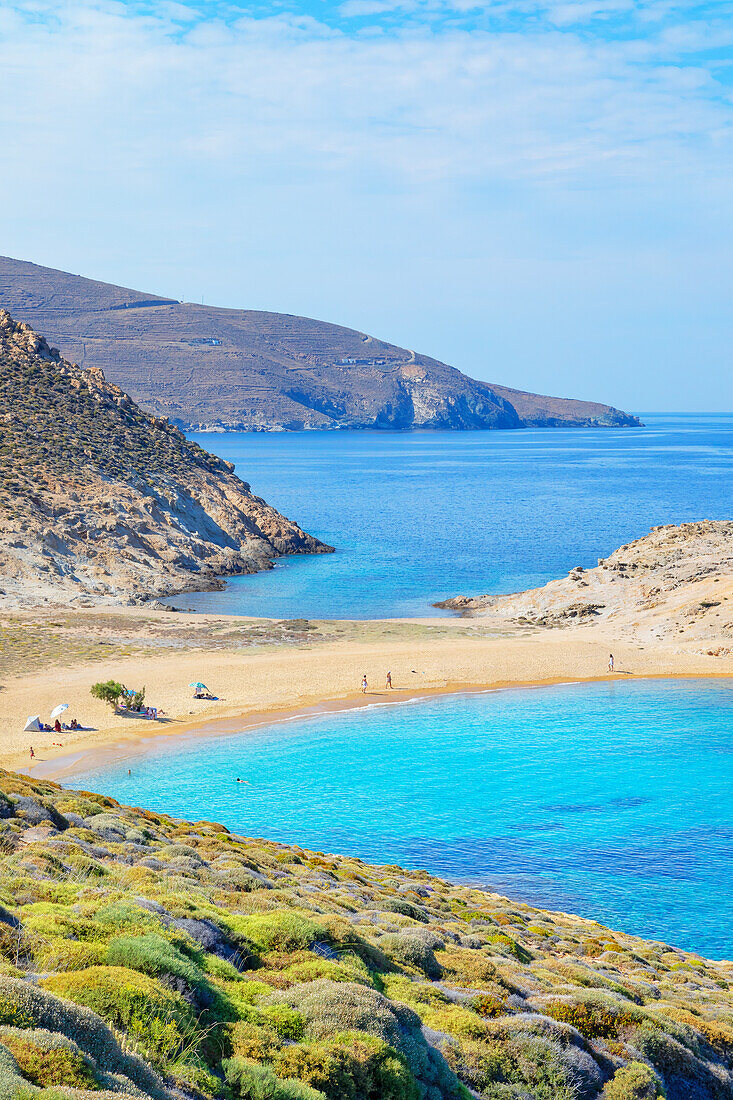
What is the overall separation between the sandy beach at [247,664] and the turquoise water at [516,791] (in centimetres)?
170

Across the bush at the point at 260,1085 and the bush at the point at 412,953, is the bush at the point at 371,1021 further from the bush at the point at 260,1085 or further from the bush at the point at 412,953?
the bush at the point at 412,953

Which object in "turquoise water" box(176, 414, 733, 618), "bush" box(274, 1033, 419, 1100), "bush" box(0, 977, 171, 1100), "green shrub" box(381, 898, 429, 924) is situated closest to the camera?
"bush" box(0, 977, 171, 1100)

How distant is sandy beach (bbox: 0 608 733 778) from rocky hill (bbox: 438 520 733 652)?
5.92 feet

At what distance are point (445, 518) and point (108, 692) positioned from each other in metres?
61.4

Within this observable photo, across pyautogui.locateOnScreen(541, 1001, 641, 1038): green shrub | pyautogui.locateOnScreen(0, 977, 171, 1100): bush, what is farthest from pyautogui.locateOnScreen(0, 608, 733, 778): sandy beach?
pyautogui.locateOnScreen(0, 977, 171, 1100): bush

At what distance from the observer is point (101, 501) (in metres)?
56.0

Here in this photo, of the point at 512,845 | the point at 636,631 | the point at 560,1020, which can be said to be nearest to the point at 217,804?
the point at 512,845

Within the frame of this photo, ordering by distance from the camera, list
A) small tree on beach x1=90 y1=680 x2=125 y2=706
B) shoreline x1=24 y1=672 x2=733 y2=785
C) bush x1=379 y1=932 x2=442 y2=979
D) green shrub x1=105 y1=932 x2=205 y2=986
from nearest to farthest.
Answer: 1. green shrub x1=105 y1=932 x2=205 y2=986
2. bush x1=379 y1=932 x2=442 y2=979
3. shoreline x1=24 y1=672 x2=733 y2=785
4. small tree on beach x1=90 y1=680 x2=125 y2=706

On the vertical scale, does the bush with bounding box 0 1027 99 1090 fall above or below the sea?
above

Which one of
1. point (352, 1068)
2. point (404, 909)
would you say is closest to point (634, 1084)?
point (352, 1068)

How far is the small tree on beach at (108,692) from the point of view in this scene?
31625mm

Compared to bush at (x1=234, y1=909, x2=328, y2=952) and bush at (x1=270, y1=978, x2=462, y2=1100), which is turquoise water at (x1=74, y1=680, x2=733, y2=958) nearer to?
bush at (x1=234, y1=909, x2=328, y2=952)

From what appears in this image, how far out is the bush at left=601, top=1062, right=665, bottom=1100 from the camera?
30.6 feet

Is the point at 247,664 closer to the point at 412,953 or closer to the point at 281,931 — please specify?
the point at 412,953
